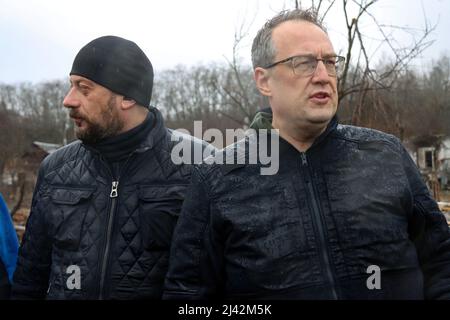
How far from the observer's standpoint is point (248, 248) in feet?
5.88

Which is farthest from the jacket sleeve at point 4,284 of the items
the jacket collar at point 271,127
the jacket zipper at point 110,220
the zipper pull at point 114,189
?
the jacket collar at point 271,127

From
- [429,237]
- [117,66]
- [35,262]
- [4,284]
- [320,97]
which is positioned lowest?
[4,284]

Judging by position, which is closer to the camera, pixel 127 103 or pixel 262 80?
pixel 262 80

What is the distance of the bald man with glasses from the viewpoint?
68.7 inches

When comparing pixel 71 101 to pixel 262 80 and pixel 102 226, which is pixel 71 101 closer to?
pixel 102 226

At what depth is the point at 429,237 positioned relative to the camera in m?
1.87

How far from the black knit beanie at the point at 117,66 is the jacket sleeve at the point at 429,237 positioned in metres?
1.38

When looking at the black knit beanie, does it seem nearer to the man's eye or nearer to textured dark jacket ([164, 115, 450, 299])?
textured dark jacket ([164, 115, 450, 299])

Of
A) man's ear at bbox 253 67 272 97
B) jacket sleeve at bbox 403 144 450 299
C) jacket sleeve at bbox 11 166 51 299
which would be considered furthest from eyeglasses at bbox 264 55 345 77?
jacket sleeve at bbox 11 166 51 299

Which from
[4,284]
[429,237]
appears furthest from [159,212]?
[429,237]

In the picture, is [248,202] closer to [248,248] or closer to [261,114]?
[248,248]

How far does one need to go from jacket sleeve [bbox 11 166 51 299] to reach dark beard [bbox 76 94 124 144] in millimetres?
377

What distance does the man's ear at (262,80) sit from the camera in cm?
201

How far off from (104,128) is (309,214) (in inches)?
43.2
